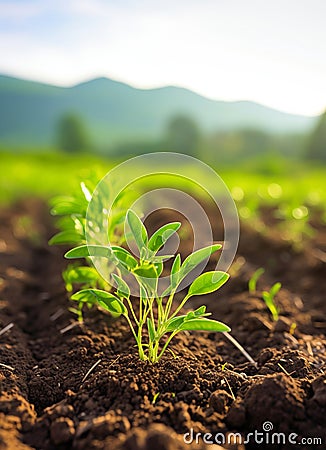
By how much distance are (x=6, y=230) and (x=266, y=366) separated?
3752mm

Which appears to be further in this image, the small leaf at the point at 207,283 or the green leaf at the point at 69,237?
the green leaf at the point at 69,237

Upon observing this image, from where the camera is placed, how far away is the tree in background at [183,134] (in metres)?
14.3

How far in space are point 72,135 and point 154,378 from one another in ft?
49.6

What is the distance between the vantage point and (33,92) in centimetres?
1559

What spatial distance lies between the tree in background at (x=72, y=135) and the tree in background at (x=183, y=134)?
9.19 feet

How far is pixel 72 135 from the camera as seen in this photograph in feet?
53.7

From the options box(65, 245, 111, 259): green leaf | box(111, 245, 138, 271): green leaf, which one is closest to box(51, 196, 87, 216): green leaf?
box(65, 245, 111, 259): green leaf

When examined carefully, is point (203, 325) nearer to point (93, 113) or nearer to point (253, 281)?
point (253, 281)

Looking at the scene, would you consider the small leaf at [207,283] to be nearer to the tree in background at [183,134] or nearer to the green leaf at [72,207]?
the green leaf at [72,207]

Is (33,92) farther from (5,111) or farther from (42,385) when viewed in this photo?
(42,385)

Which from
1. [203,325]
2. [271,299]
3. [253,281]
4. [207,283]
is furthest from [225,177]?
[203,325]

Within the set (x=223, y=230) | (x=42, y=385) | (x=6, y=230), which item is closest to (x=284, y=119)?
(x=223, y=230)

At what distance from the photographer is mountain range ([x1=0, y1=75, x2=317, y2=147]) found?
1339 cm

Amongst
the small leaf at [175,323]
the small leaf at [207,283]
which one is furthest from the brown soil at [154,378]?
the small leaf at [207,283]
